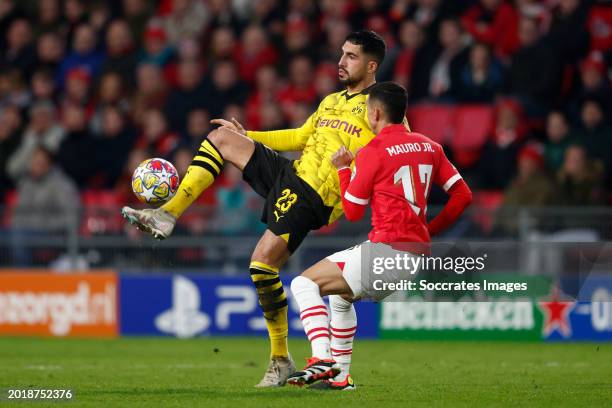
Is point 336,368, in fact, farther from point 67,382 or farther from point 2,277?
point 2,277

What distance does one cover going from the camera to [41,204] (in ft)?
52.5

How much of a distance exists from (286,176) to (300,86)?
312 inches

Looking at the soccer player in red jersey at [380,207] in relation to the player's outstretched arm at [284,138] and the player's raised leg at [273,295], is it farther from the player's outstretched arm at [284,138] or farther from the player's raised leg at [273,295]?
the player's outstretched arm at [284,138]

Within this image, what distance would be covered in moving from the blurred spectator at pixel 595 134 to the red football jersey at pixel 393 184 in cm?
714

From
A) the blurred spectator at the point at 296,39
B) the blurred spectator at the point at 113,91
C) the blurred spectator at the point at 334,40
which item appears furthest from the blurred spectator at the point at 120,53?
the blurred spectator at the point at 334,40

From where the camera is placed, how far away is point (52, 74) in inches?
749

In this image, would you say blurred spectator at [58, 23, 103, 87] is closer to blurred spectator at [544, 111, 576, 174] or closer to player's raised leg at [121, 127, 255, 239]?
blurred spectator at [544, 111, 576, 174]

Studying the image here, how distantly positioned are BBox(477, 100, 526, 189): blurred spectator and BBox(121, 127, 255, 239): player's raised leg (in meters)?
6.63

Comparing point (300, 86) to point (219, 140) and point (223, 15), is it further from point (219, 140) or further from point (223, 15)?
point (219, 140)

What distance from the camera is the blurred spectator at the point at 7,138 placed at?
17.5 m

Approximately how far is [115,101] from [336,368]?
35.2 ft

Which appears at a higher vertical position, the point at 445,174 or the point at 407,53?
the point at 407,53

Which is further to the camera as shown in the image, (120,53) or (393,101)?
(120,53)

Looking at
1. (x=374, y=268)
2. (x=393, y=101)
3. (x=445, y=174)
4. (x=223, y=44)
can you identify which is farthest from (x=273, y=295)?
(x=223, y=44)
